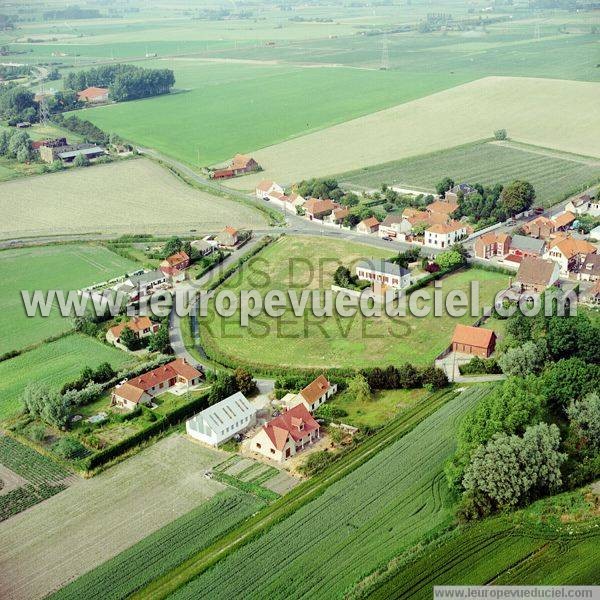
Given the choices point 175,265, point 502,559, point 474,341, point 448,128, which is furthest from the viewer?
point 448,128

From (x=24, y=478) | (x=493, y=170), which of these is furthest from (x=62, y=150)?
(x=24, y=478)

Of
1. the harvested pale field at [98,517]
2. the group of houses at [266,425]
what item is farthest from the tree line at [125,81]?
the harvested pale field at [98,517]

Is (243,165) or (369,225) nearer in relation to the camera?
(369,225)

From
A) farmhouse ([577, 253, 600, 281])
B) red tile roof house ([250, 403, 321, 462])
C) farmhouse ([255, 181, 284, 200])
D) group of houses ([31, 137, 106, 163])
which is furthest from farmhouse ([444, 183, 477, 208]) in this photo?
group of houses ([31, 137, 106, 163])

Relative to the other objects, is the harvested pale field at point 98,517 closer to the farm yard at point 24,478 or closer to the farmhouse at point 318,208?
the farm yard at point 24,478

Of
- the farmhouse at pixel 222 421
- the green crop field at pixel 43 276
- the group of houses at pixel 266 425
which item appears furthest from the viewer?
the green crop field at pixel 43 276

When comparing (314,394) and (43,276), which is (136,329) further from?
(43,276)

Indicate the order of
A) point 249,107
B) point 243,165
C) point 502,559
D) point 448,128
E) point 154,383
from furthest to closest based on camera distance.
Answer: point 249,107, point 448,128, point 243,165, point 154,383, point 502,559

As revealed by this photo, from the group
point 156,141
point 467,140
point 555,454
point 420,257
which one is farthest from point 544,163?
point 555,454
